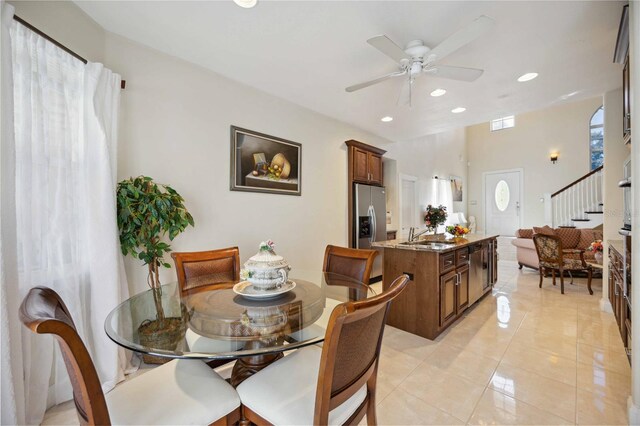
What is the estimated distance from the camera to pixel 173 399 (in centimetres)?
106

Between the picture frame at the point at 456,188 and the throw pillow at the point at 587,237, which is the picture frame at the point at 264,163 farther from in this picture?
the picture frame at the point at 456,188

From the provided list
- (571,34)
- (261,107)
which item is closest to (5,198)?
(261,107)

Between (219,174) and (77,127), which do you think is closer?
(77,127)

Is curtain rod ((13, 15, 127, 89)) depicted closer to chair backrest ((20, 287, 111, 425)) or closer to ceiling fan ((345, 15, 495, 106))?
chair backrest ((20, 287, 111, 425))

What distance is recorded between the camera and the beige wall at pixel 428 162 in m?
5.55

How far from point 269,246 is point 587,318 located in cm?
382

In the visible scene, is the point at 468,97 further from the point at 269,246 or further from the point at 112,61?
the point at 112,61

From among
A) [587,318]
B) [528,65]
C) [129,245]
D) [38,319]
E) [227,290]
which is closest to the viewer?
[38,319]

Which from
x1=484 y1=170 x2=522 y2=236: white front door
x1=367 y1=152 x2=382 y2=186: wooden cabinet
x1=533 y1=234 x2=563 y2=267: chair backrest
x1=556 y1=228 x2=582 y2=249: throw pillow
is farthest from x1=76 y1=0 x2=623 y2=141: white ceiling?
x1=484 y1=170 x2=522 y2=236: white front door

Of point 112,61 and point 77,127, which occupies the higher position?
point 112,61

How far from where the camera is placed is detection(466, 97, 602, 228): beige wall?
719 centimetres

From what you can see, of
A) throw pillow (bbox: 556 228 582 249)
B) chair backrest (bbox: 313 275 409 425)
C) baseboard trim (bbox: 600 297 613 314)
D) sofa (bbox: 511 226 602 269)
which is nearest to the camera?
chair backrest (bbox: 313 275 409 425)

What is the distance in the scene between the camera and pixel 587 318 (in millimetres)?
3057

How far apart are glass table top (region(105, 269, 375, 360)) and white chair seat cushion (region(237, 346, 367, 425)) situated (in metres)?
0.22
